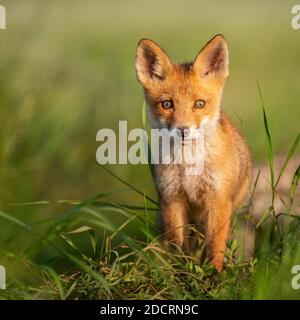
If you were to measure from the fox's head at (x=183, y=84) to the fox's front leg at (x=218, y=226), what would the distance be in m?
0.50

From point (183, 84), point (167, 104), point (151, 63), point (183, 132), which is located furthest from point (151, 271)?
point (151, 63)

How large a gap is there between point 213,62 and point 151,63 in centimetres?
37

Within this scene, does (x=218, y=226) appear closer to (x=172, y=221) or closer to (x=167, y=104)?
(x=172, y=221)

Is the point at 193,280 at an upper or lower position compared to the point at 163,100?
lower

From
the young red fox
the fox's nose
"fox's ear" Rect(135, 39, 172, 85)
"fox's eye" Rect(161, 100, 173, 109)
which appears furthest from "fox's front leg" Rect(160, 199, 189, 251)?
"fox's ear" Rect(135, 39, 172, 85)

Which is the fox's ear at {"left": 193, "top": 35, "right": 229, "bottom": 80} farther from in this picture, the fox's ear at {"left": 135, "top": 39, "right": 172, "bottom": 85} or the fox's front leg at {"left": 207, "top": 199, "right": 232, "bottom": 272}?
the fox's front leg at {"left": 207, "top": 199, "right": 232, "bottom": 272}

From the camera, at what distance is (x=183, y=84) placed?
478 centimetres

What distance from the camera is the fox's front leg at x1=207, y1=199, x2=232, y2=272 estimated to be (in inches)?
188

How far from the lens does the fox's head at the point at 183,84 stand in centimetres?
468

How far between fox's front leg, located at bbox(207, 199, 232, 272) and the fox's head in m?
0.50

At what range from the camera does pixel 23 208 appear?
4.55 m

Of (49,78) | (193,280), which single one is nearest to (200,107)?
(193,280)

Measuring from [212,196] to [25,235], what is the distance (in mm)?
1152
